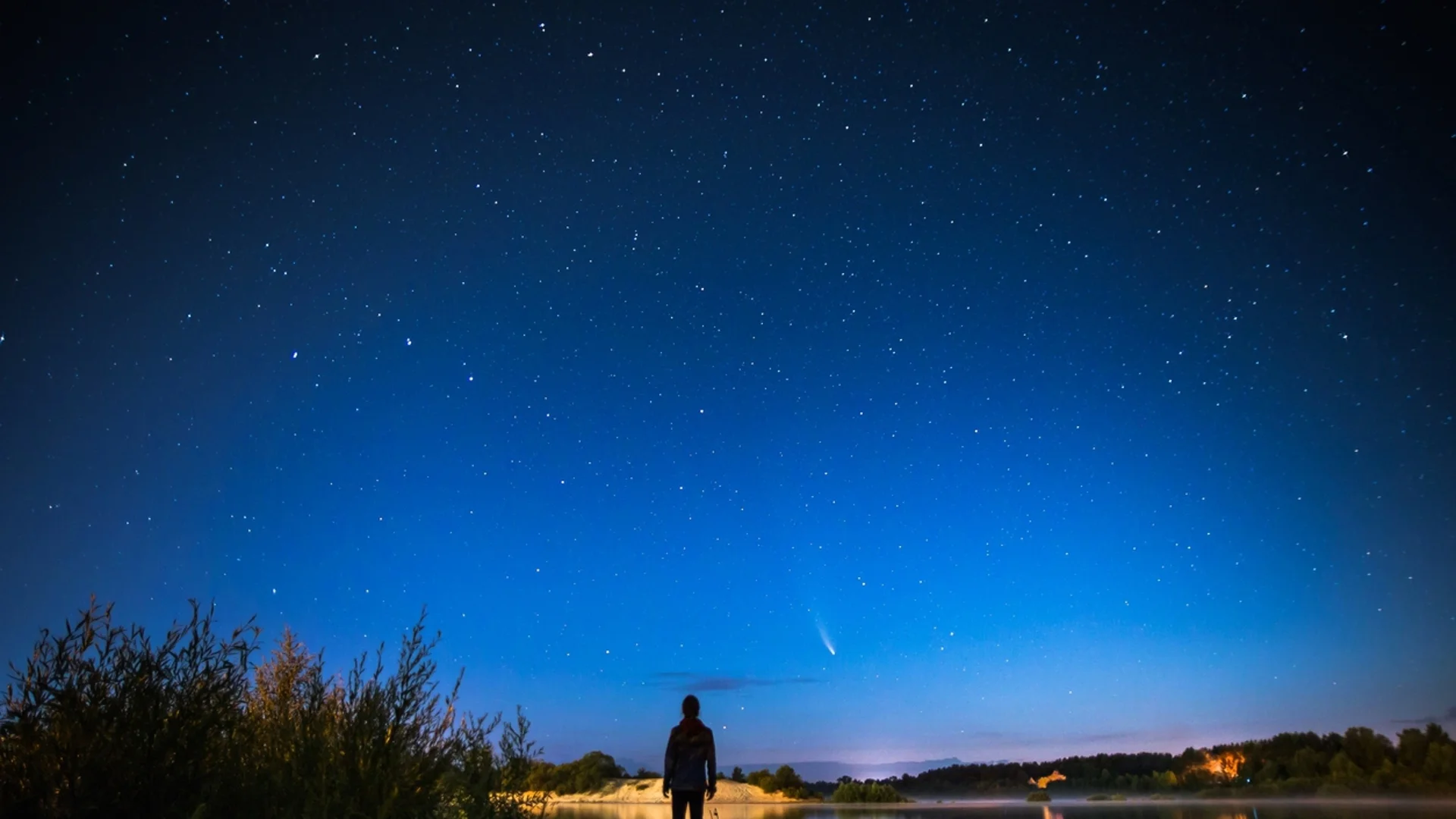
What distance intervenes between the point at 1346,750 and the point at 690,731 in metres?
25.3

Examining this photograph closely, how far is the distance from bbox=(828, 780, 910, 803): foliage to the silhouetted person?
25.8 m

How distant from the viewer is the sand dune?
116 feet

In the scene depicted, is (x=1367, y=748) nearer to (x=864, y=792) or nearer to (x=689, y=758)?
(x=864, y=792)

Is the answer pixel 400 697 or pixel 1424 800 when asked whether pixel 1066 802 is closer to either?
pixel 1424 800

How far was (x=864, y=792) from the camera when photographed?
32.3 metres

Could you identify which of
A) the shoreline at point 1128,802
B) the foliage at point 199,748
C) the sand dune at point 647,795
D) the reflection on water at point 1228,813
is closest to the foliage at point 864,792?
the shoreline at point 1128,802

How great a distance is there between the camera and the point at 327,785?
569 centimetres

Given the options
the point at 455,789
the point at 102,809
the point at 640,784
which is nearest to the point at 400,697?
the point at 455,789

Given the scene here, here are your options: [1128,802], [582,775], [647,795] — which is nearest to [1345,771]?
[1128,802]

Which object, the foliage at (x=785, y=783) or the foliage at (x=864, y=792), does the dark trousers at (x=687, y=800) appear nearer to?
the foliage at (x=864, y=792)

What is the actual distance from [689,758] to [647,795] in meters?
32.3

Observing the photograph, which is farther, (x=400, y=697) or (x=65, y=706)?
(x=400, y=697)

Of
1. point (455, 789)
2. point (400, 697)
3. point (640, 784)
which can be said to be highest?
point (400, 697)

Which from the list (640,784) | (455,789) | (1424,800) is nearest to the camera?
(455,789)
